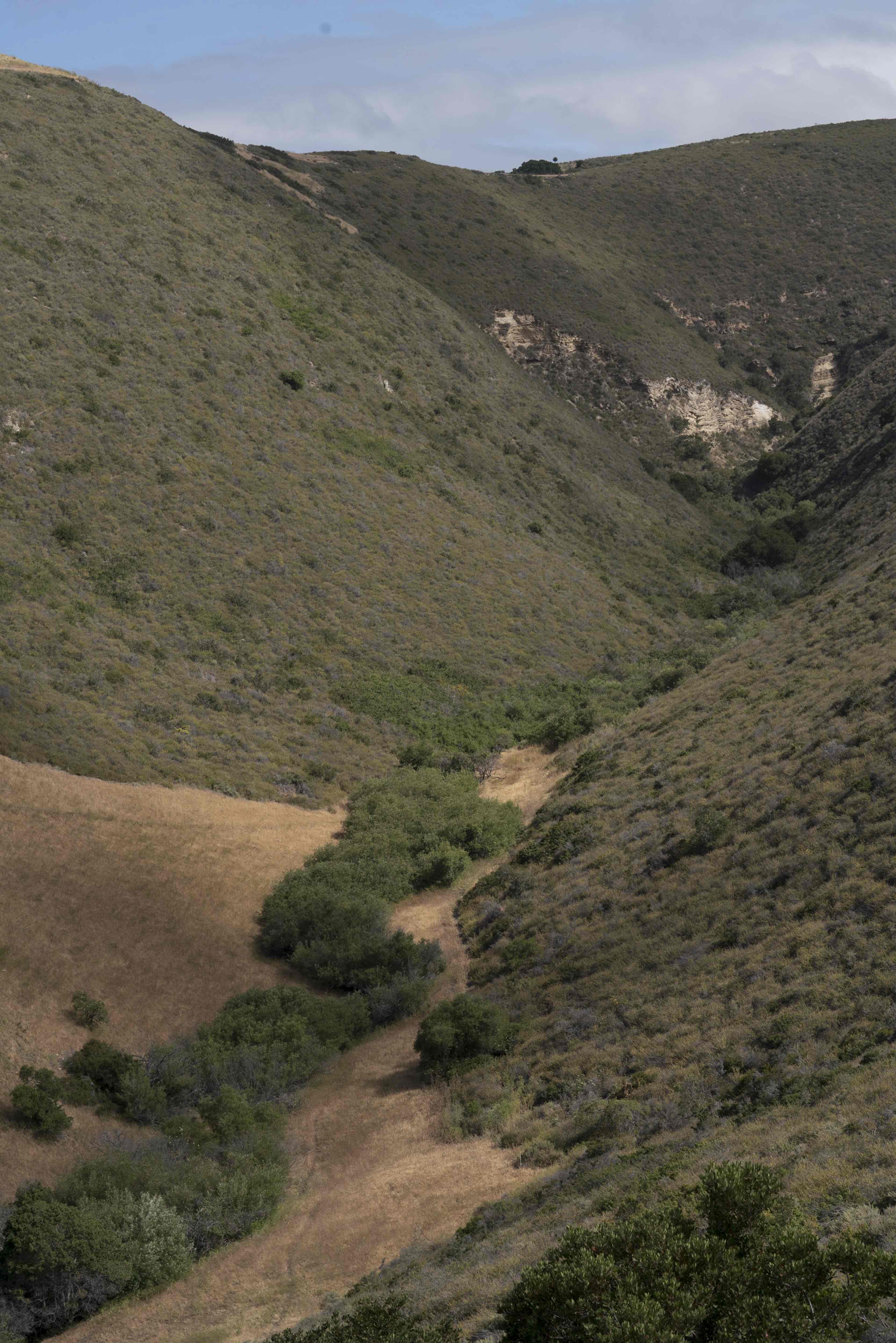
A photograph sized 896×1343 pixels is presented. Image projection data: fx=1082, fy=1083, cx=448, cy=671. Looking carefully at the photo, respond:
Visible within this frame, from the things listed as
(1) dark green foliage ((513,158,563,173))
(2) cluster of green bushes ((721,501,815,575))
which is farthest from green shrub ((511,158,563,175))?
(2) cluster of green bushes ((721,501,815,575))

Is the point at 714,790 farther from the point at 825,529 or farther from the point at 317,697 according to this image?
the point at 825,529

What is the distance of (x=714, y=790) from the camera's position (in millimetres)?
25781

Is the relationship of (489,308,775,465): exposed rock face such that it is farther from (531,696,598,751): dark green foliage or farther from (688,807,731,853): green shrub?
(688,807,731,853): green shrub

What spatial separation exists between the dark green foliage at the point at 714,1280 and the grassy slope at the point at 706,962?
1.02 m

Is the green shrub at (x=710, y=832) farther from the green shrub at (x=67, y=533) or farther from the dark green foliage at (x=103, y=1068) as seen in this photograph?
the green shrub at (x=67, y=533)

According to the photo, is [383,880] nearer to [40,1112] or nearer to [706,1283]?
[40,1112]

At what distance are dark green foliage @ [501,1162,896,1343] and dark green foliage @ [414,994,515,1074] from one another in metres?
10.3

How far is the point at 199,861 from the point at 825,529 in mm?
40722

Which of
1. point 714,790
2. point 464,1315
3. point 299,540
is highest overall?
point 299,540

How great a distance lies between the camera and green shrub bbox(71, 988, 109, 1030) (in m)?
20.8

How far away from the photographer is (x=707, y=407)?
74.2m

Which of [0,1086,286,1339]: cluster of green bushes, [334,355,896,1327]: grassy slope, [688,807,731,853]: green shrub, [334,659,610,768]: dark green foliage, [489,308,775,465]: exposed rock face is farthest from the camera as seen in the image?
[489,308,775,465]: exposed rock face

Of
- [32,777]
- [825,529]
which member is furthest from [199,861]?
[825,529]

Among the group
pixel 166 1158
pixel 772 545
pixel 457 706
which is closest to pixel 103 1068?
pixel 166 1158
